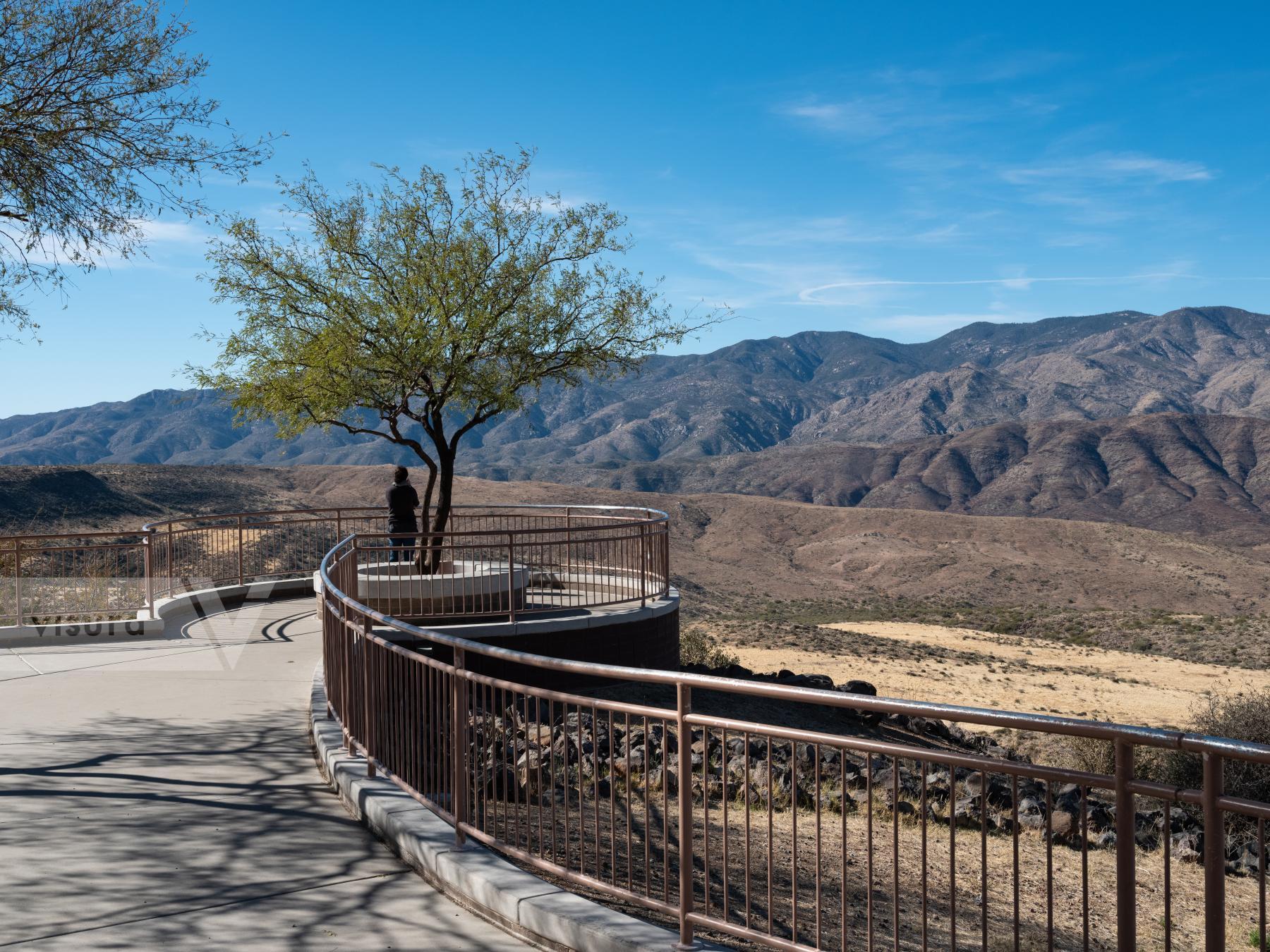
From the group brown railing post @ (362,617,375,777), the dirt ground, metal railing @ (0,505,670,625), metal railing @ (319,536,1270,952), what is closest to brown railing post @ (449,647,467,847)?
metal railing @ (319,536,1270,952)

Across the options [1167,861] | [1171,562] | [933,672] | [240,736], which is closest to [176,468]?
[933,672]

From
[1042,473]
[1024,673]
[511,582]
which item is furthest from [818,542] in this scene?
[1042,473]

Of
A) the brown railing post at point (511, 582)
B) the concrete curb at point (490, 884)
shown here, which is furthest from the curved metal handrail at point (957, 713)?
the brown railing post at point (511, 582)

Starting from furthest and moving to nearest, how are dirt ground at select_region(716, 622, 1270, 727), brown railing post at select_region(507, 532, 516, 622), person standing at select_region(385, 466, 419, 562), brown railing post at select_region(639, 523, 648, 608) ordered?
dirt ground at select_region(716, 622, 1270, 727)
person standing at select_region(385, 466, 419, 562)
brown railing post at select_region(639, 523, 648, 608)
brown railing post at select_region(507, 532, 516, 622)

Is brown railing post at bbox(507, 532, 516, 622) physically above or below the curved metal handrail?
below

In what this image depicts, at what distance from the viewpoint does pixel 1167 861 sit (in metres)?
3.32

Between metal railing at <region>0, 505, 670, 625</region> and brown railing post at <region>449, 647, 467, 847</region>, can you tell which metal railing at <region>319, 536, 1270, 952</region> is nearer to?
brown railing post at <region>449, 647, 467, 847</region>

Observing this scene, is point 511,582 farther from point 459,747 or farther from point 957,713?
point 957,713

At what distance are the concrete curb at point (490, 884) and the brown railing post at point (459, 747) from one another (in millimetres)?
136

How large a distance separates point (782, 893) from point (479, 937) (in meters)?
2.40

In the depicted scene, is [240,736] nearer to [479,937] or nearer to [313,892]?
[313,892]

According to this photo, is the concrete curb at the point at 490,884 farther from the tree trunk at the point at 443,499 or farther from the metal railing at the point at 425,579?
the tree trunk at the point at 443,499

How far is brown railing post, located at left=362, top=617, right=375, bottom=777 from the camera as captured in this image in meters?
6.99

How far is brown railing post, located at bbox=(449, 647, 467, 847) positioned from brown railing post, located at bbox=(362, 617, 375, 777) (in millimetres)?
1457
